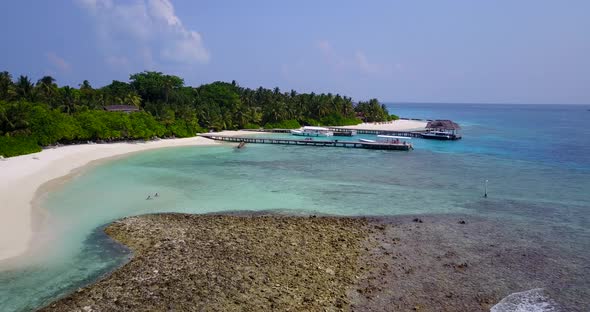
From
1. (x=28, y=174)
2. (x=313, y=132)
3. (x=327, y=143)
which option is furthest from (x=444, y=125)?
(x=28, y=174)

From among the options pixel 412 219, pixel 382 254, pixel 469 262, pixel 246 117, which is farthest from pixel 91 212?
pixel 246 117

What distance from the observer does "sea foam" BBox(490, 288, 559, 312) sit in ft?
49.0

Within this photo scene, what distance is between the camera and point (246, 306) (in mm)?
14047

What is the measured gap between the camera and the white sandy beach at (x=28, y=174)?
20.8 meters

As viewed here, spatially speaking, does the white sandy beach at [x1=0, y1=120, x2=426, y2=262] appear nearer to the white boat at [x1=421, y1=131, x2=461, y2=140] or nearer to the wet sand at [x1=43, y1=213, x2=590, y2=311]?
the wet sand at [x1=43, y1=213, x2=590, y2=311]

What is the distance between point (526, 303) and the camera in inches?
606

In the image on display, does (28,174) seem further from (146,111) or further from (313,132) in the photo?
(313,132)

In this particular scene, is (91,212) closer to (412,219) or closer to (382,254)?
(382,254)

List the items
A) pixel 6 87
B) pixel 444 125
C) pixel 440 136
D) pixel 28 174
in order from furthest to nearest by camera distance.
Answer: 1. pixel 444 125
2. pixel 440 136
3. pixel 6 87
4. pixel 28 174

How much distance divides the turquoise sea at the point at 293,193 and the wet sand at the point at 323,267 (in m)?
1.29

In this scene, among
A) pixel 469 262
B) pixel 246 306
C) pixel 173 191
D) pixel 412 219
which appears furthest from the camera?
pixel 173 191

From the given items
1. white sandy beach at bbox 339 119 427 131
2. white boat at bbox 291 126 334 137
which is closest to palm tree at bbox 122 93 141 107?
white boat at bbox 291 126 334 137

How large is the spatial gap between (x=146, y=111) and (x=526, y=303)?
62680 mm

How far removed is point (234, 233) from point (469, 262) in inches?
433
